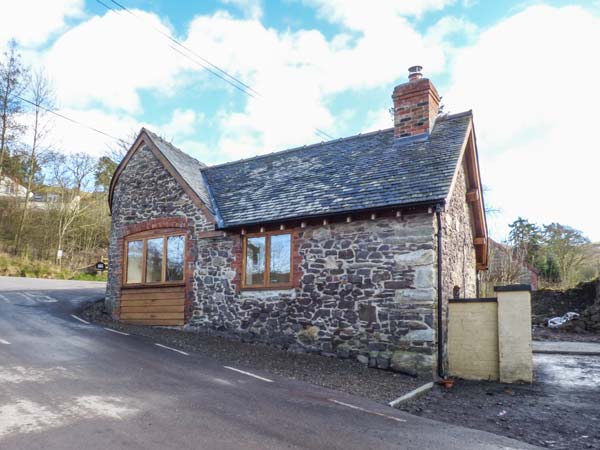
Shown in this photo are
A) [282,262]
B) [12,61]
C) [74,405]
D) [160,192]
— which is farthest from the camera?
[12,61]

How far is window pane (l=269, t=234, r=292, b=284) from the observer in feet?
36.6

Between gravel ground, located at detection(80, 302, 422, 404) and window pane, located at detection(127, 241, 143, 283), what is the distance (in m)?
1.90

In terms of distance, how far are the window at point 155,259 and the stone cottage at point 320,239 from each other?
1.8 inches

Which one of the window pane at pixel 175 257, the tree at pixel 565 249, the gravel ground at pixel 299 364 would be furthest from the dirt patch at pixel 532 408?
the tree at pixel 565 249

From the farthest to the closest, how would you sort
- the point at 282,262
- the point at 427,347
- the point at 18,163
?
the point at 18,163, the point at 282,262, the point at 427,347

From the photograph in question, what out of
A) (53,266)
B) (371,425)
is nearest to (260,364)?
(371,425)

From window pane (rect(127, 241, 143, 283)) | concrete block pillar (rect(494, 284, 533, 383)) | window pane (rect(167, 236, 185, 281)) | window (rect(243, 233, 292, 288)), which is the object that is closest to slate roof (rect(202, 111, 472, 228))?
window (rect(243, 233, 292, 288))

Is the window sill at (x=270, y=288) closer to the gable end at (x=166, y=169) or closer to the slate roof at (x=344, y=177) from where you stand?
the slate roof at (x=344, y=177)

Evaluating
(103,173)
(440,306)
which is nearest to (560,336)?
(440,306)

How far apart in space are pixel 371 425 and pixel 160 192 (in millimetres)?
10261

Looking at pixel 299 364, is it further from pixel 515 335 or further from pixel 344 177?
pixel 344 177

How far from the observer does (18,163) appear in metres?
27.2

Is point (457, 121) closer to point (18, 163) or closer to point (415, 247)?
point (415, 247)

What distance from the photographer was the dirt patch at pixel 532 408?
6016 millimetres
